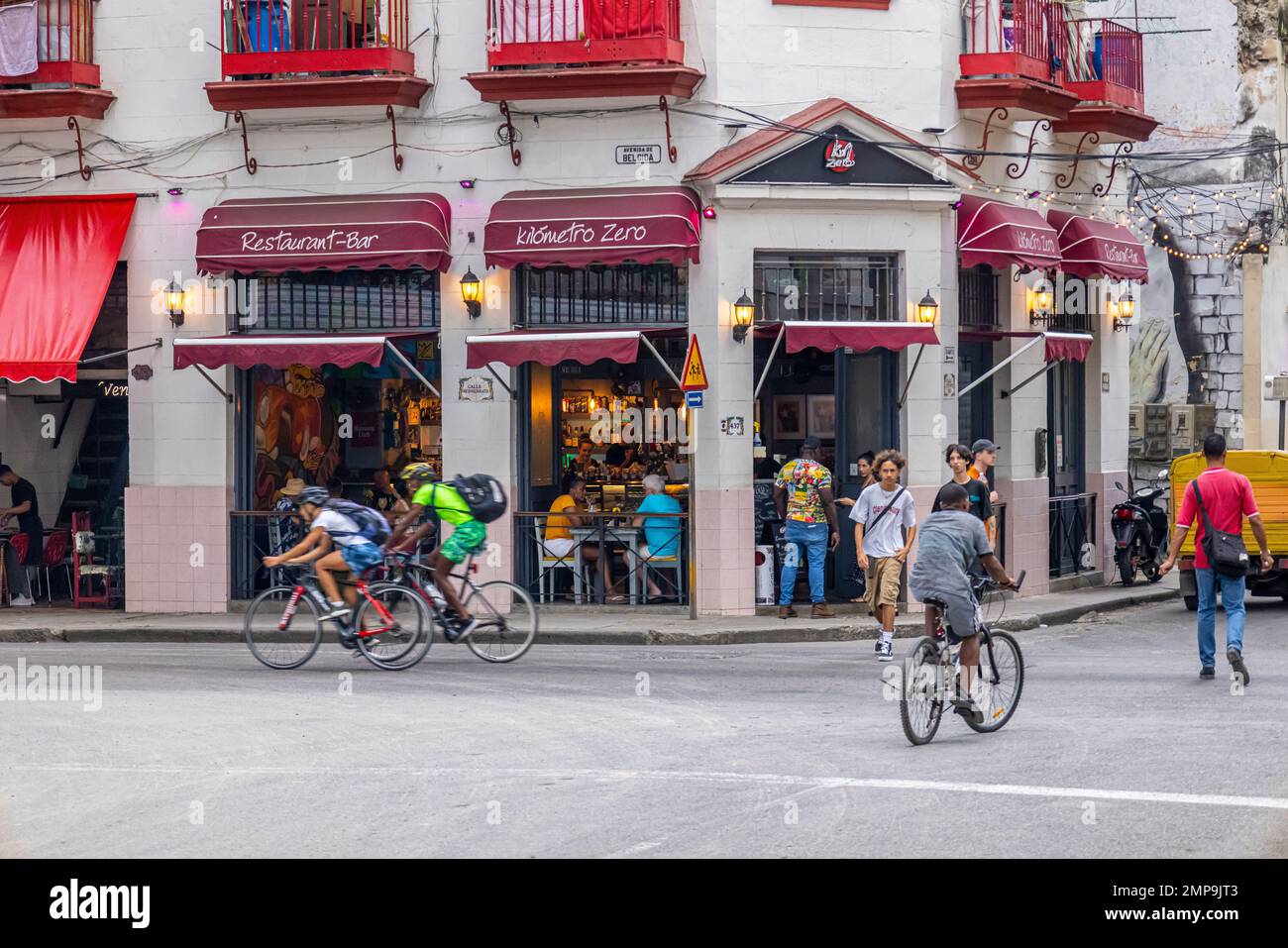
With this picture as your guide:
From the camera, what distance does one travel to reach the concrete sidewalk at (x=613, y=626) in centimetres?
1808

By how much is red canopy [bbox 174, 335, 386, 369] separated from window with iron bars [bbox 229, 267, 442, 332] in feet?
2.85

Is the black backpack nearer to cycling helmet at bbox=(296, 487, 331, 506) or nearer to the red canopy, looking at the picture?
cycling helmet at bbox=(296, 487, 331, 506)

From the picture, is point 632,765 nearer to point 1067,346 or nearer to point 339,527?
point 339,527

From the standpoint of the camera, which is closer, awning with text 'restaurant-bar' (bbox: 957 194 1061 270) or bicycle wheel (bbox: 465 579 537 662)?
bicycle wheel (bbox: 465 579 537 662)

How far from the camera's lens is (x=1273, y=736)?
11086mm

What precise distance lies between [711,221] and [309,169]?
4857mm

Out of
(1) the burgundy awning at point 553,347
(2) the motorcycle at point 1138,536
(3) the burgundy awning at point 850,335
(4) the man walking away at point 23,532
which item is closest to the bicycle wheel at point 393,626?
(1) the burgundy awning at point 553,347

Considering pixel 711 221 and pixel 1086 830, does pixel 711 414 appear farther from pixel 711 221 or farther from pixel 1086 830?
pixel 1086 830

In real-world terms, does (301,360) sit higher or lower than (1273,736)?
higher

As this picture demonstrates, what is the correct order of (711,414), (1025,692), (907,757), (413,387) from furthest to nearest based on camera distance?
(413,387) → (711,414) → (1025,692) → (907,757)

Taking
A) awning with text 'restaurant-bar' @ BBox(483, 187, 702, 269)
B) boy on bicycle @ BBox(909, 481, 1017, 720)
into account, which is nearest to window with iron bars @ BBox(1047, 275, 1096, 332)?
awning with text 'restaurant-bar' @ BBox(483, 187, 702, 269)

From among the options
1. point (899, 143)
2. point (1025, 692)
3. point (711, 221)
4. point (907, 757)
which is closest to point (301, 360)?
point (711, 221)

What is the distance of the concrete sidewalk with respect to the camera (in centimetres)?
1808

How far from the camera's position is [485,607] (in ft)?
51.3
